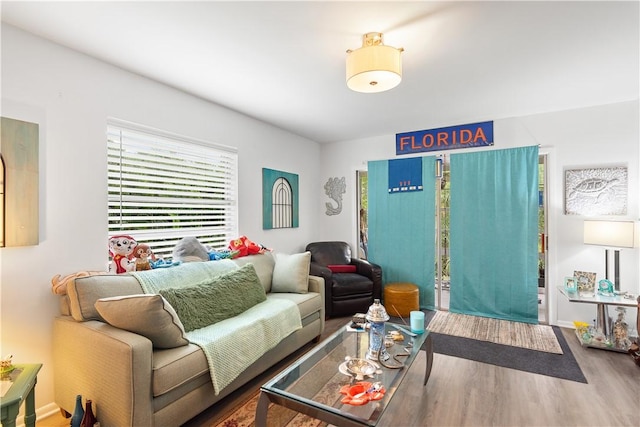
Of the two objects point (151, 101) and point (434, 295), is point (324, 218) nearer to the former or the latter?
point (434, 295)

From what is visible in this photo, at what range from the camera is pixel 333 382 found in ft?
5.30

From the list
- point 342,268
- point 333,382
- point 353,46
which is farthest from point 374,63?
point 342,268

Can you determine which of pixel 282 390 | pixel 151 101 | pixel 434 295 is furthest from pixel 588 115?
pixel 151 101

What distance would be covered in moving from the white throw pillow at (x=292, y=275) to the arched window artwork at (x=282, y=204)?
92 cm

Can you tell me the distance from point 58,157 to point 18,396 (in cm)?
145

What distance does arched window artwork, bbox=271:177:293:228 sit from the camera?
399cm

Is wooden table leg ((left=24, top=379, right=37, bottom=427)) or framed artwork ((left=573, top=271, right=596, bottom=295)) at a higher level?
framed artwork ((left=573, top=271, right=596, bottom=295))

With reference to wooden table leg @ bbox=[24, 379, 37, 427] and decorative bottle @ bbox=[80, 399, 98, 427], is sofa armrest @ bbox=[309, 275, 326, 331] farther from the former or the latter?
wooden table leg @ bbox=[24, 379, 37, 427]

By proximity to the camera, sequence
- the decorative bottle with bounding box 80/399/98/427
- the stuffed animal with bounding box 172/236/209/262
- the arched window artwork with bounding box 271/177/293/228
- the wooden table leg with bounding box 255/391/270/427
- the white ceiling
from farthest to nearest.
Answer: the arched window artwork with bounding box 271/177/293/228 < the stuffed animal with bounding box 172/236/209/262 < the white ceiling < the decorative bottle with bounding box 80/399/98/427 < the wooden table leg with bounding box 255/391/270/427

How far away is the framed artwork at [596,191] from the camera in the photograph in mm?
3107

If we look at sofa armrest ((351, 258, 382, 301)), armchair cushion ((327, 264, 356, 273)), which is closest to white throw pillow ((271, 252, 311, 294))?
armchair cushion ((327, 264, 356, 273))

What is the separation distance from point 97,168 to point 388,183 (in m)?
3.37

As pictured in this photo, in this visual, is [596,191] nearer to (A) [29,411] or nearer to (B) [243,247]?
(B) [243,247]

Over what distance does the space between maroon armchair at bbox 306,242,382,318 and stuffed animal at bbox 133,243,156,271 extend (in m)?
1.90
